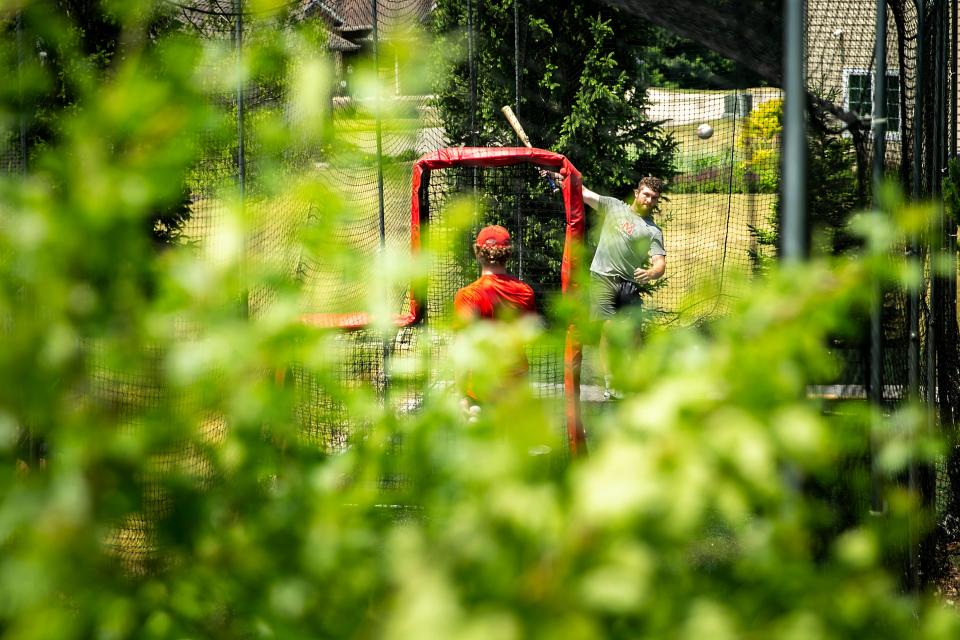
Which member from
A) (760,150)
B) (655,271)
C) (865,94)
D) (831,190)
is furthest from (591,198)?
(760,150)

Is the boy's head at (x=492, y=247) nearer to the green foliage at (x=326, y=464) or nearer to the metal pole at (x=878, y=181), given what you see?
the metal pole at (x=878, y=181)

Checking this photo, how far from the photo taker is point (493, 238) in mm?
6246

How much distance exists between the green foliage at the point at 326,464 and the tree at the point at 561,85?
12.1 m

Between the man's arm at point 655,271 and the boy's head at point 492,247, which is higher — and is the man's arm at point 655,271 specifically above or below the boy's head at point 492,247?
below

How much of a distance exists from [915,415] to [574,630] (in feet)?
1.76

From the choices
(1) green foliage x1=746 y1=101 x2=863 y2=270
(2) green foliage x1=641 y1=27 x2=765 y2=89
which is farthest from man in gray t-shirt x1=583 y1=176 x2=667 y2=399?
(2) green foliage x1=641 y1=27 x2=765 y2=89

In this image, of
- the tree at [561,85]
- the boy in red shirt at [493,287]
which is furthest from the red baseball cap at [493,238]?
the tree at [561,85]

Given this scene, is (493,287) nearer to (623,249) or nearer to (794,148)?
(623,249)

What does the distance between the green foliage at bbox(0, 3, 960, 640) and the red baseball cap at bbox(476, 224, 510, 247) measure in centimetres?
498

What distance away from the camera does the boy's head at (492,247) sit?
6.20 meters

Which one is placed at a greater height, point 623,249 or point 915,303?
point 623,249

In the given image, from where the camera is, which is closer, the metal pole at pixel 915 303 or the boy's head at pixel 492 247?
the metal pole at pixel 915 303

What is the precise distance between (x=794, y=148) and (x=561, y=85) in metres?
11.9

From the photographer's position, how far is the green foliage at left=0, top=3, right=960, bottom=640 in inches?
34.2
